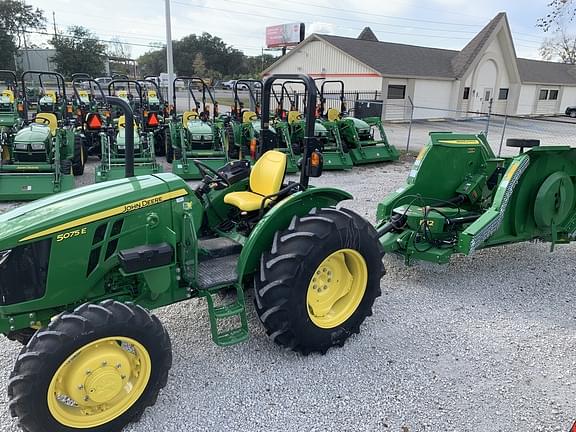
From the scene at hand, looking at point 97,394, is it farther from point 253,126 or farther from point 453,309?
point 253,126

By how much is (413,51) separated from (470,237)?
26.3 metres

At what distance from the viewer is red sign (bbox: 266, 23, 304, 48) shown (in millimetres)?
39469

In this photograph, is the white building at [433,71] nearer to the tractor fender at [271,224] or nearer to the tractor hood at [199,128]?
the tractor hood at [199,128]

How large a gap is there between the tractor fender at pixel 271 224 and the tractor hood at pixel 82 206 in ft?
1.77

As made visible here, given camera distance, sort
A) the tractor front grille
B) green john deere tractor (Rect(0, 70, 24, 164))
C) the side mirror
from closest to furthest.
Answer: the tractor front grille
the side mirror
green john deere tractor (Rect(0, 70, 24, 164))

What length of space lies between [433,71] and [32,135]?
2251cm

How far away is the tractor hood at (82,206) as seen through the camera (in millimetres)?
2535

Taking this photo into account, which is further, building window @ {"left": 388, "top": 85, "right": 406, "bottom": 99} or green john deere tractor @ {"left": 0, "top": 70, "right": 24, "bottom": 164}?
building window @ {"left": 388, "top": 85, "right": 406, "bottom": 99}

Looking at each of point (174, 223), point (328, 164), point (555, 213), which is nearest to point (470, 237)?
point (555, 213)

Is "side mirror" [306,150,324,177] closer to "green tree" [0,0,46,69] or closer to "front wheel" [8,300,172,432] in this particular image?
"front wheel" [8,300,172,432]

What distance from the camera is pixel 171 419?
272 cm

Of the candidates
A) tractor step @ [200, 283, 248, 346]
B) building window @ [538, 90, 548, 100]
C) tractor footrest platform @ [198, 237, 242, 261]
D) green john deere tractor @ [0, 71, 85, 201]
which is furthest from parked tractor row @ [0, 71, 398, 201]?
building window @ [538, 90, 548, 100]

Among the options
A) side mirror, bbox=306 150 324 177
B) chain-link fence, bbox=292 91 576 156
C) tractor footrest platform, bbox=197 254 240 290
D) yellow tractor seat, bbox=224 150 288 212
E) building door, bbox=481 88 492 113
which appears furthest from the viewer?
building door, bbox=481 88 492 113

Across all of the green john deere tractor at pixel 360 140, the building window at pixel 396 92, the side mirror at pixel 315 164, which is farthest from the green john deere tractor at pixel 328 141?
the building window at pixel 396 92
